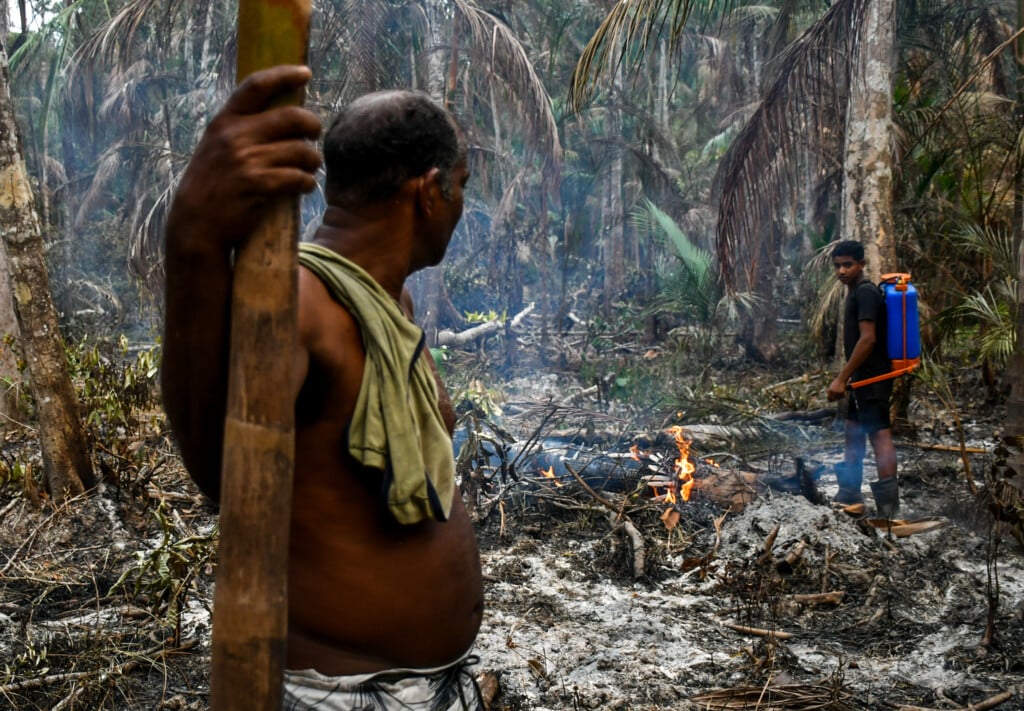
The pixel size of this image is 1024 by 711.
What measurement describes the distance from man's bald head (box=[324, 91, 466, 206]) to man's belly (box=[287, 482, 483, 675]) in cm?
52

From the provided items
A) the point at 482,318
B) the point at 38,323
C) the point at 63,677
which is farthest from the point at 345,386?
the point at 482,318

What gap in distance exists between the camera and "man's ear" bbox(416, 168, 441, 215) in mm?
1573

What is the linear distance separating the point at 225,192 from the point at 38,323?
4.82 meters

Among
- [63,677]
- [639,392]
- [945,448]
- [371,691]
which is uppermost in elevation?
[371,691]

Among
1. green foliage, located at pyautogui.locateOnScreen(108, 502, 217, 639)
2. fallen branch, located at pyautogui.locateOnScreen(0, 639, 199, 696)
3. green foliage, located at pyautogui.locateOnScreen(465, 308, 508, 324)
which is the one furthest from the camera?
green foliage, located at pyautogui.locateOnScreen(465, 308, 508, 324)

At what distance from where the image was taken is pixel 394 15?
11164 mm

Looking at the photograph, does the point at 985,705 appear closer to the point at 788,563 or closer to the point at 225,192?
the point at 788,563

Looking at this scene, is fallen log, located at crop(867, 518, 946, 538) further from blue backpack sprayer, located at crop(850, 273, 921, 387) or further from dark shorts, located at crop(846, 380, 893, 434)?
blue backpack sprayer, located at crop(850, 273, 921, 387)

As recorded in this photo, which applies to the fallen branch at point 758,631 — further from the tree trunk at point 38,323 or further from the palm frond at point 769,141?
the tree trunk at point 38,323

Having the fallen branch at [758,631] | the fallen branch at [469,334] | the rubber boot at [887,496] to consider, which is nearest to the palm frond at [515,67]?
the fallen branch at [469,334]

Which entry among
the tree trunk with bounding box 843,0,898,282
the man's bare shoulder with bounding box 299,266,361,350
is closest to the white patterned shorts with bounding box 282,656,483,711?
the man's bare shoulder with bounding box 299,266,361,350

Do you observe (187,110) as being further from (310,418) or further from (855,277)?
(310,418)

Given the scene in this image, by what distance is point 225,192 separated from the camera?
1.13 m

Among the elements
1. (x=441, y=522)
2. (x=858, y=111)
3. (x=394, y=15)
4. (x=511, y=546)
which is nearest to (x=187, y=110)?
(x=394, y=15)
